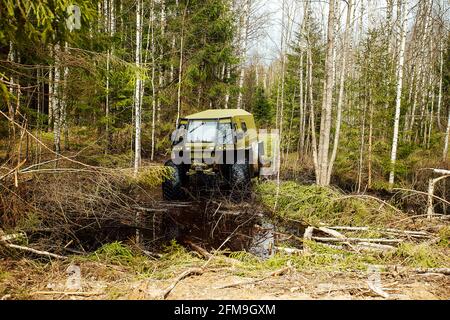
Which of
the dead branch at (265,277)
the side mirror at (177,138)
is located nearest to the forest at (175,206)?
the dead branch at (265,277)

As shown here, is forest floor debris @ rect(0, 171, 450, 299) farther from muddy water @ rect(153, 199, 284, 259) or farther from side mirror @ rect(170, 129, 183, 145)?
side mirror @ rect(170, 129, 183, 145)

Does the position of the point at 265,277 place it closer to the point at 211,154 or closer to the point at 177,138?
the point at 211,154

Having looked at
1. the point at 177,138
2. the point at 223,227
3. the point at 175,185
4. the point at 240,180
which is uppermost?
the point at 177,138

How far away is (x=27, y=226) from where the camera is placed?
4.81 m

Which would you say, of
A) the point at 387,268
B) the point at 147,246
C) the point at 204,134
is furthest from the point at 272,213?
the point at 387,268

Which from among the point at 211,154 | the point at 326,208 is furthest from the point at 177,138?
the point at 326,208

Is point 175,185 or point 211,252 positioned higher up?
point 175,185

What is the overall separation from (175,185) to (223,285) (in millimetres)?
5051

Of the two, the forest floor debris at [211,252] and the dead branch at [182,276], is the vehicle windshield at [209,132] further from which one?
the dead branch at [182,276]

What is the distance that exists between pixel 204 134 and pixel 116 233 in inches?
136

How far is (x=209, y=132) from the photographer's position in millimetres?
8758

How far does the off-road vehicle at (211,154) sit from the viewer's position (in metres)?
8.34

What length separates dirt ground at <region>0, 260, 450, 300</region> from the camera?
10.5ft
